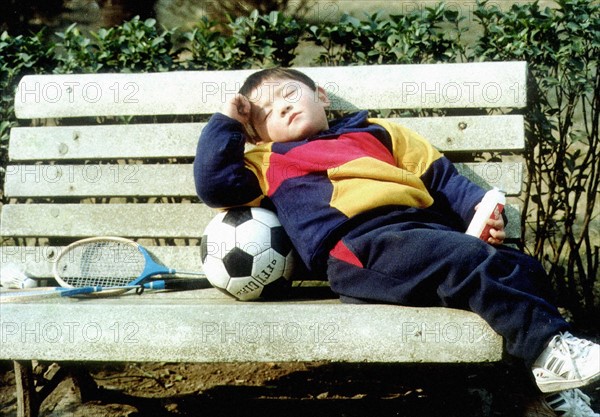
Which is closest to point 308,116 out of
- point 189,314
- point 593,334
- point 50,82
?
point 189,314

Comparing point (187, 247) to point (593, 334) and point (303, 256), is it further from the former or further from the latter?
point (593, 334)

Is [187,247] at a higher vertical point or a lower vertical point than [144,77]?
lower

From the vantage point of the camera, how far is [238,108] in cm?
322

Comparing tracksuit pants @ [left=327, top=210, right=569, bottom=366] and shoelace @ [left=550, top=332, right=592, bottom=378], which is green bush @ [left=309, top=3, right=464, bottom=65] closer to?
tracksuit pants @ [left=327, top=210, right=569, bottom=366]

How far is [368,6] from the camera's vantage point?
855 centimetres

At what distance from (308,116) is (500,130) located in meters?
0.83

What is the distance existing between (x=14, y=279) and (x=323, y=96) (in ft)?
5.07

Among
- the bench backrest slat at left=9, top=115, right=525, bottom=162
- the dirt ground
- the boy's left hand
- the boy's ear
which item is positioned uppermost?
the boy's ear

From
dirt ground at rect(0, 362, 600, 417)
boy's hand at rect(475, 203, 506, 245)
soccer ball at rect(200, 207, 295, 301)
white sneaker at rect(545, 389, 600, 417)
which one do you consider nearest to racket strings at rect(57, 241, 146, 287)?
dirt ground at rect(0, 362, 600, 417)

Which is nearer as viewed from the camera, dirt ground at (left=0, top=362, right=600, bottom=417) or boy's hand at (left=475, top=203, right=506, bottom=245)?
boy's hand at (left=475, top=203, right=506, bottom=245)

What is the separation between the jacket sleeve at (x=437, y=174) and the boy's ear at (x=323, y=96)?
265mm

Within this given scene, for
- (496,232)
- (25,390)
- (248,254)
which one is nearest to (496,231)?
(496,232)

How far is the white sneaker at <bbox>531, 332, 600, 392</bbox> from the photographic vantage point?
2.33 meters

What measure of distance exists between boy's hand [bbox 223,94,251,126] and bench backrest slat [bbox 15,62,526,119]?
0.43 metres
